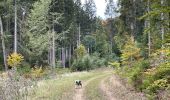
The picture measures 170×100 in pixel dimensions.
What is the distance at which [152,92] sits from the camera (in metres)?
16.2

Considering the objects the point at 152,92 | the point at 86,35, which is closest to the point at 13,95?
the point at 152,92

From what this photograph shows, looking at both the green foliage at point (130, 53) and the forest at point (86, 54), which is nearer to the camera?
the forest at point (86, 54)

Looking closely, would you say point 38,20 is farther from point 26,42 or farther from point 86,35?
point 86,35

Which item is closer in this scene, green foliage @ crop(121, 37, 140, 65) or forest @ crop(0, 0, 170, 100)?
forest @ crop(0, 0, 170, 100)

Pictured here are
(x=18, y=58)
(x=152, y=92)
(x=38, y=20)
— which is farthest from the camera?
(x=38, y=20)

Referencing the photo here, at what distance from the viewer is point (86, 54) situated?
2186 inches

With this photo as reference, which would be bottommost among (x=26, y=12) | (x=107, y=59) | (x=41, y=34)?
(x=107, y=59)

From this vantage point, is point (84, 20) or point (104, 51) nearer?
point (104, 51)

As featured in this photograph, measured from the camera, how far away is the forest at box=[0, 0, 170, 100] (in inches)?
534

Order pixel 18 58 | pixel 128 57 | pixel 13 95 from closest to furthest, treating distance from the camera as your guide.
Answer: pixel 13 95 < pixel 128 57 < pixel 18 58

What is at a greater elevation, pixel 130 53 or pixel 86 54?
pixel 130 53

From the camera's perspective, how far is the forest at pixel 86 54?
13.6 metres

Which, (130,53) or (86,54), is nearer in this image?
(130,53)

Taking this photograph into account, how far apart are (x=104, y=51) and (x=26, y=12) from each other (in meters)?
26.7
